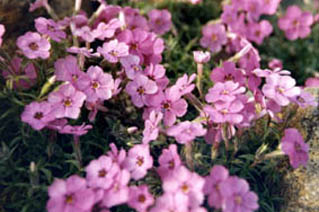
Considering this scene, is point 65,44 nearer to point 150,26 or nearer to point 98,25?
point 98,25

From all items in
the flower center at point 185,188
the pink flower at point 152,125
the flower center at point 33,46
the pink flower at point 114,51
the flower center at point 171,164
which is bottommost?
the flower center at point 171,164

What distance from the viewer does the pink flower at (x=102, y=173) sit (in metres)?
1.37

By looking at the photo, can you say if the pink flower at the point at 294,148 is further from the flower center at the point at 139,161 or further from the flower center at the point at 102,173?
the flower center at the point at 102,173

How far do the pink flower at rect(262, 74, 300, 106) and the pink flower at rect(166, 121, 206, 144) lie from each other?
297mm

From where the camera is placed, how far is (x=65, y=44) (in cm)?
210

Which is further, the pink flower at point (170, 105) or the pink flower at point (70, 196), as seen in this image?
the pink flower at point (170, 105)

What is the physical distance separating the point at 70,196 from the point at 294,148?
0.80 meters

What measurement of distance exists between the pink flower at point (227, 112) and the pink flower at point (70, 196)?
0.50 metres

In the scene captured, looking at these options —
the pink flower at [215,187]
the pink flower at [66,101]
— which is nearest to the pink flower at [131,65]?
the pink flower at [66,101]

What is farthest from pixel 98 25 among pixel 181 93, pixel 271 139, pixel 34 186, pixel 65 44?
pixel 271 139

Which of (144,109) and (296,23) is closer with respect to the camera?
(144,109)

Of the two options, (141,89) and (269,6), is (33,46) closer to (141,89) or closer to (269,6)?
(141,89)

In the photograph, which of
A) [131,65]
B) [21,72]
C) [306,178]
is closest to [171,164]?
[131,65]

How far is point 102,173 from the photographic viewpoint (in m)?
1.41
